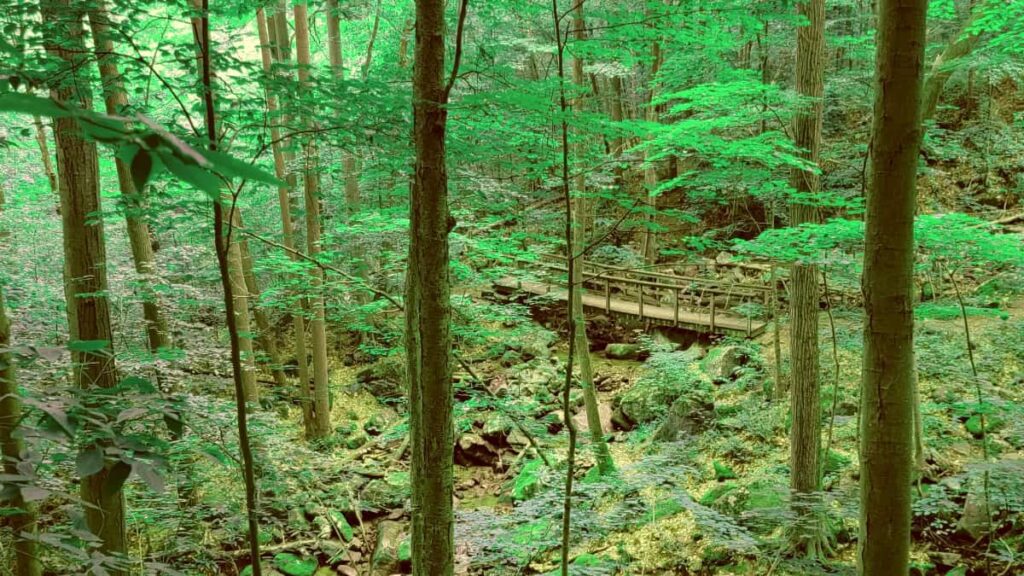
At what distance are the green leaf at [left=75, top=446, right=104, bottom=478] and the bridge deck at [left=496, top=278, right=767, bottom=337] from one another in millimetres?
10205

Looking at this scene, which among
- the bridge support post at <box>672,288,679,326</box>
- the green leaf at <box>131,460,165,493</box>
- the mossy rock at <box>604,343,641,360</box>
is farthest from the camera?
the mossy rock at <box>604,343,641,360</box>

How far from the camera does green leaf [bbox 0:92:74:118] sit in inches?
21.7

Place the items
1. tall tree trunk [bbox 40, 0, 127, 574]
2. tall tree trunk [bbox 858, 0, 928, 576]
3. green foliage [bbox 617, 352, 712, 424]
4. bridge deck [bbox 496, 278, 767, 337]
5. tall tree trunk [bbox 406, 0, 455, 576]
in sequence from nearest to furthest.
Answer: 1. tall tree trunk [bbox 858, 0, 928, 576]
2. tall tree trunk [bbox 406, 0, 455, 576]
3. tall tree trunk [bbox 40, 0, 127, 574]
4. green foliage [bbox 617, 352, 712, 424]
5. bridge deck [bbox 496, 278, 767, 337]

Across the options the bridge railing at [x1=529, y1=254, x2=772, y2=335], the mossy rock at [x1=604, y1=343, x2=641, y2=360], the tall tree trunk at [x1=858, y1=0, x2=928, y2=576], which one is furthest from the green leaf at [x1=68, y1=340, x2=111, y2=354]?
the mossy rock at [x1=604, y1=343, x2=641, y2=360]

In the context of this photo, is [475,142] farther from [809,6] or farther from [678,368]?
→ [678,368]

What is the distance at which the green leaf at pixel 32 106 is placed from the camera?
552 mm

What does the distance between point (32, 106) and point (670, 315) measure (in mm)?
12639

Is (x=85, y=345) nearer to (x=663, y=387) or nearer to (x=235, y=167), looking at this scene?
(x=235, y=167)

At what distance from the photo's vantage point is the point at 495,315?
884 cm

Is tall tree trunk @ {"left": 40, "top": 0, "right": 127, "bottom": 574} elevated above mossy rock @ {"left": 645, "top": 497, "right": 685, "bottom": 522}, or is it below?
above

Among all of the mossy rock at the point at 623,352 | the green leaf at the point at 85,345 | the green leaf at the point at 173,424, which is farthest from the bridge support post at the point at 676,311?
the green leaf at the point at 85,345

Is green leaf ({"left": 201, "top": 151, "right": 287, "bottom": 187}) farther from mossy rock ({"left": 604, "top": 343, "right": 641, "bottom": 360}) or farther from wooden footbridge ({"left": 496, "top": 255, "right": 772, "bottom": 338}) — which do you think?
mossy rock ({"left": 604, "top": 343, "right": 641, "bottom": 360})

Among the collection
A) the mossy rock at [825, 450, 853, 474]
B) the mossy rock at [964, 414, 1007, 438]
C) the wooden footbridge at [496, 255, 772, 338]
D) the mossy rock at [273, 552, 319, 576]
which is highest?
the wooden footbridge at [496, 255, 772, 338]

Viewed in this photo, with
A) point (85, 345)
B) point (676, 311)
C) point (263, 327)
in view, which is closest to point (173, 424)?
point (85, 345)
